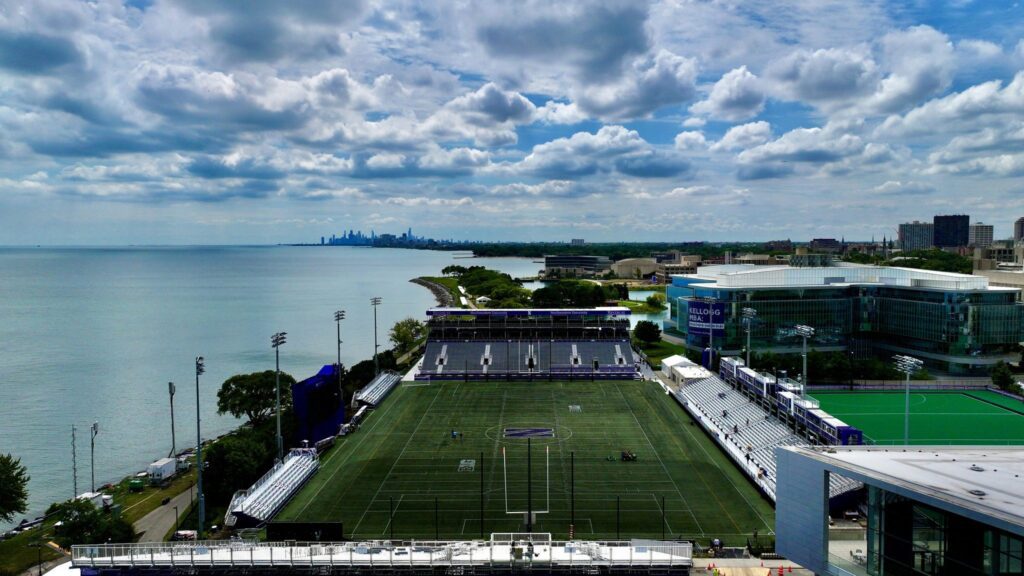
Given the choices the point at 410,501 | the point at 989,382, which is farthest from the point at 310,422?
the point at 989,382

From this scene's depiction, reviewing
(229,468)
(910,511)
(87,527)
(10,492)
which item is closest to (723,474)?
(910,511)

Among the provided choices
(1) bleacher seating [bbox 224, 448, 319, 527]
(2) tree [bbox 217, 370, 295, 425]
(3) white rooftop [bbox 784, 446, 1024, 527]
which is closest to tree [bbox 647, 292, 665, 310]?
(2) tree [bbox 217, 370, 295, 425]

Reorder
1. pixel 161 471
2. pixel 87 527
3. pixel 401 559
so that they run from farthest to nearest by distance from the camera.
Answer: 1. pixel 161 471
2. pixel 87 527
3. pixel 401 559

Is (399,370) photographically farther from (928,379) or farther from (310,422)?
(928,379)

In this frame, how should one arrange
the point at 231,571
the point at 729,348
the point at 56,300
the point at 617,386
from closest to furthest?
the point at 231,571
the point at 617,386
the point at 729,348
the point at 56,300

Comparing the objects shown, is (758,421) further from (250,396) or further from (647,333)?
(647,333)
